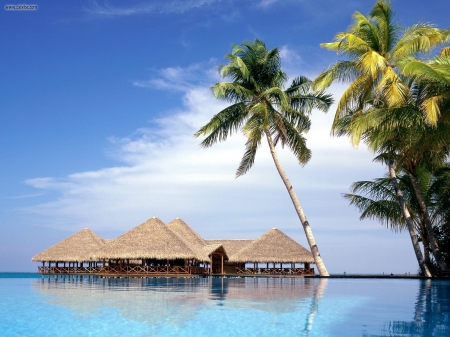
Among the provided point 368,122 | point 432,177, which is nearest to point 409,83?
point 368,122

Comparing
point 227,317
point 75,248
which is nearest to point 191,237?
point 75,248

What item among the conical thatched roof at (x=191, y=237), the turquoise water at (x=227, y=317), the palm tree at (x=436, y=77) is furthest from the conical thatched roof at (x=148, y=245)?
the palm tree at (x=436, y=77)

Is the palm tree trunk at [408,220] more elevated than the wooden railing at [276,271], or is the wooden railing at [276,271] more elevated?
the palm tree trunk at [408,220]

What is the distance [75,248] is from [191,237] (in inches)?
236

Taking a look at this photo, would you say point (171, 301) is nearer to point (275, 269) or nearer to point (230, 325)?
point (230, 325)

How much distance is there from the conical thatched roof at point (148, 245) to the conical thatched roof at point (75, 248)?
3.43 m

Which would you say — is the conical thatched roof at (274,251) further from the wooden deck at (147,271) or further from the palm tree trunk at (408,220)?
the palm tree trunk at (408,220)

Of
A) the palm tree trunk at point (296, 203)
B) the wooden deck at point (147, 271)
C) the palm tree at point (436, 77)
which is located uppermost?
the palm tree at point (436, 77)

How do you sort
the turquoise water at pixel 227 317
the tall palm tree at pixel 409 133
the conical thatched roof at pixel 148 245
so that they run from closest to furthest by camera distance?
the turquoise water at pixel 227 317
the tall palm tree at pixel 409 133
the conical thatched roof at pixel 148 245

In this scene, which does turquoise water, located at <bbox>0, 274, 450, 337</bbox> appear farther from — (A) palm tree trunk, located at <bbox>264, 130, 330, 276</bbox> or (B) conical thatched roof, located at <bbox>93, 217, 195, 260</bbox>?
(B) conical thatched roof, located at <bbox>93, 217, 195, 260</bbox>

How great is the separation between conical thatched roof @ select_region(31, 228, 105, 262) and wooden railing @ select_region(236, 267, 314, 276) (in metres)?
7.50

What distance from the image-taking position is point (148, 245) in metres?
21.7

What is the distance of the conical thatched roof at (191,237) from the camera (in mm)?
24494

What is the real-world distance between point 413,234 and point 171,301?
9684 mm
